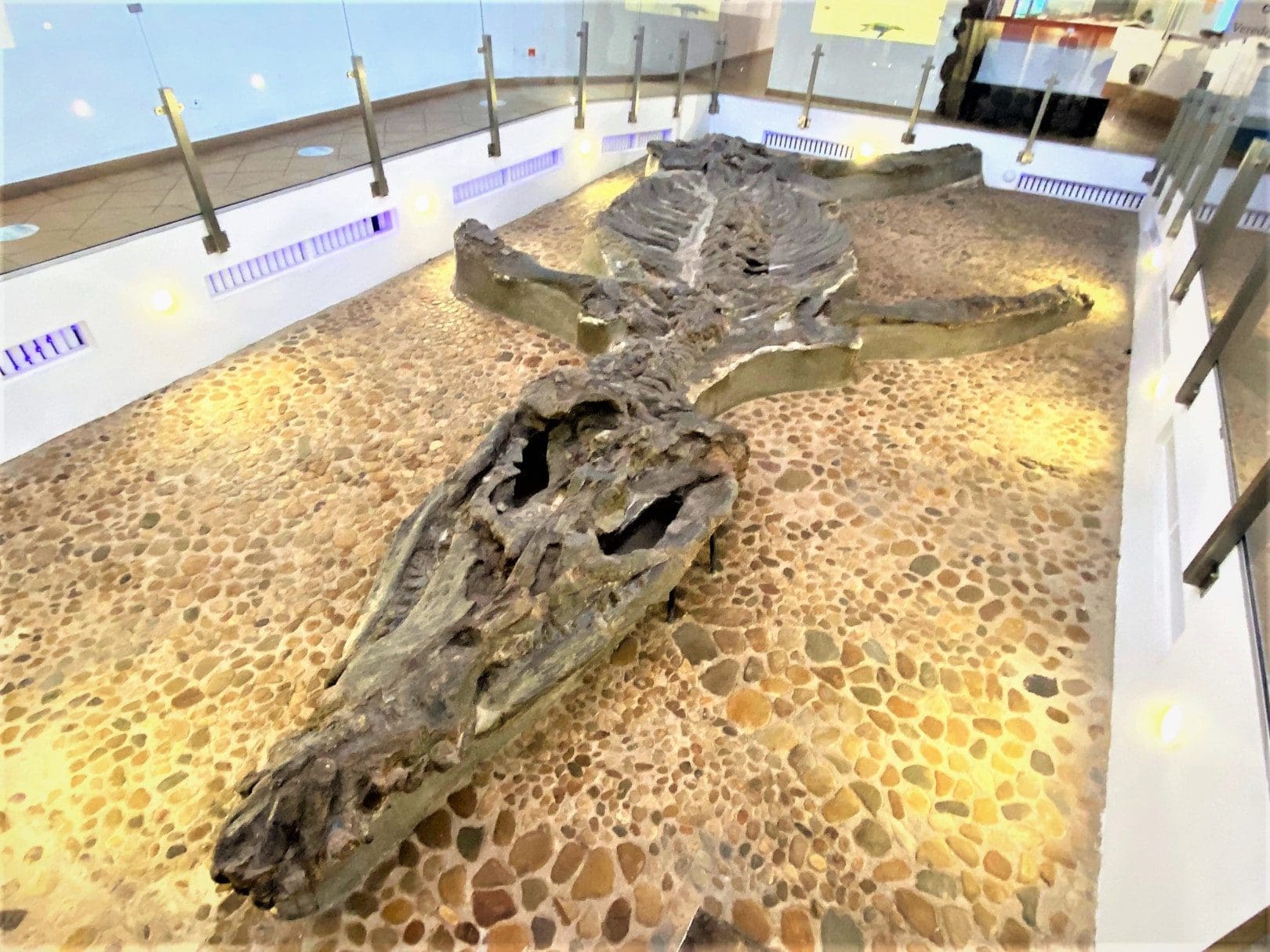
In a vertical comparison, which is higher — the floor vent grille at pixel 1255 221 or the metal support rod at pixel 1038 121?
the floor vent grille at pixel 1255 221

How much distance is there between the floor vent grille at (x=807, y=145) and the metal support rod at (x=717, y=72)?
33.8 inches

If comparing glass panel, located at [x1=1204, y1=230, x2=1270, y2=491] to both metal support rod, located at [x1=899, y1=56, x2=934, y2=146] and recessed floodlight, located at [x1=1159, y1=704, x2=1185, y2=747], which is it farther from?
metal support rod, located at [x1=899, y1=56, x2=934, y2=146]

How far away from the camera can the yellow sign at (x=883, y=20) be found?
32.2 ft

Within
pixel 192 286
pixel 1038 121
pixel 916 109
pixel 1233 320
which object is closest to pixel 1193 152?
pixel 1038 121

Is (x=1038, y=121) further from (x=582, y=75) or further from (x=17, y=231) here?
(x=17, y=231)

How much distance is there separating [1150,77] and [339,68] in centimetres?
952

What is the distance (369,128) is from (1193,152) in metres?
7.64

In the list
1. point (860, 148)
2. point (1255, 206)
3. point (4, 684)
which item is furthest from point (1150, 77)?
point (4, 684)

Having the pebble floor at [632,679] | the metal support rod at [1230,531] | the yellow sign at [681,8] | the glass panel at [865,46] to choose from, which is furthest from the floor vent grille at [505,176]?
the metal support rod at [1230,531]

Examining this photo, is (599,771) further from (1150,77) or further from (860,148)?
(1150,77)

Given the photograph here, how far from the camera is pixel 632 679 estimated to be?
3215mm

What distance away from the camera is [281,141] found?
5770 mm

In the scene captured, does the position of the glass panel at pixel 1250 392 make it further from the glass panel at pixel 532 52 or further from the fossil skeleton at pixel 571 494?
the glass panel at pixel 532 52

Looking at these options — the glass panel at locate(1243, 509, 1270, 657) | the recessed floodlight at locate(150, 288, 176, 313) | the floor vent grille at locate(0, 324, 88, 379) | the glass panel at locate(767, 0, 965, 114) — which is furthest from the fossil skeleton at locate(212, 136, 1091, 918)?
the glass panel at locate(767, 0, 965, 114)
